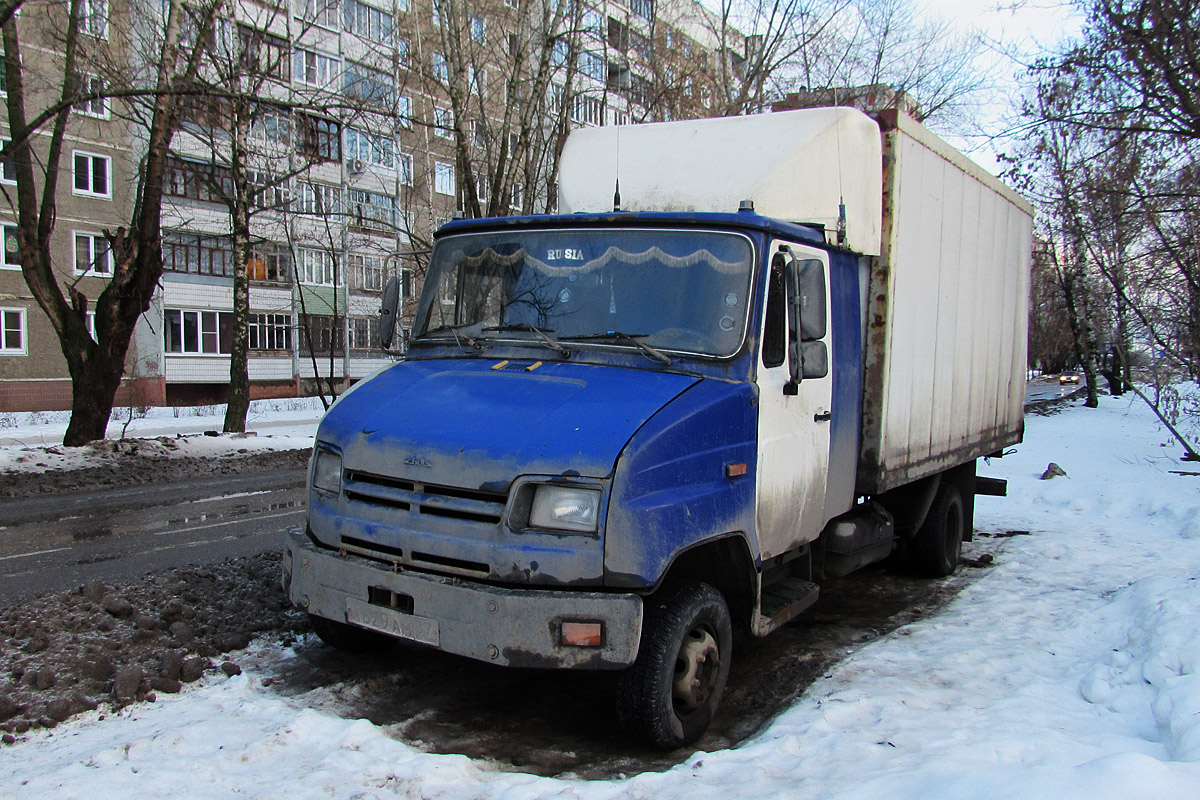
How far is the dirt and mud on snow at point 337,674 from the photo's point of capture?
429cm

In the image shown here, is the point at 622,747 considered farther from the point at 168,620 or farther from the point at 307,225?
the point at 307,225

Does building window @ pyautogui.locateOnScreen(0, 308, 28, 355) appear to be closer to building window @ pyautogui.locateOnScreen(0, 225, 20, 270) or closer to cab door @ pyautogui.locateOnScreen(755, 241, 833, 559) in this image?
building window @ pyautogui.locateOnScreen(0, 225, 20, 270)

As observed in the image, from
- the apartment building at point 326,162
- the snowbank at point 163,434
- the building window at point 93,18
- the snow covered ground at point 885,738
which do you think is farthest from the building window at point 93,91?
the snow covered ground at point 885,738

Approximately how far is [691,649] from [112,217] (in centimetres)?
3885

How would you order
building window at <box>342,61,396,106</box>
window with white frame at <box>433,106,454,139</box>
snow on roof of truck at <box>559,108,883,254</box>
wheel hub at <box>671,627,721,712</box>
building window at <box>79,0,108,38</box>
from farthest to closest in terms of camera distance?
building window at <box>342,61,396,106</box> → building window at <box>79,0,108,38</box> → window with white frame at <box>433,106,454,139</box> → snow on roof of truck at <box>559,108,883,254</box> → wheel hub at <box>671,627,721,712</box>

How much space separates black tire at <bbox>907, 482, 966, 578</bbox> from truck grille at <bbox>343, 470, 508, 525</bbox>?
487 centimetres

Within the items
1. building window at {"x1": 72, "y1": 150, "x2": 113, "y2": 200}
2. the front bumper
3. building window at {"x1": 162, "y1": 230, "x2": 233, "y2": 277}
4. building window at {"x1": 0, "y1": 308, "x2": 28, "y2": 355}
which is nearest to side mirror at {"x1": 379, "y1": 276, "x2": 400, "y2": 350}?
the front bumper

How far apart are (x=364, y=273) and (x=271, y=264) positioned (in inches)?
201

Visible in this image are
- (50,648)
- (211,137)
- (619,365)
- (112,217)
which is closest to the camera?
(619,365)

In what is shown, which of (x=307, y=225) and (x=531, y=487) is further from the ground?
(x=307, y=225)

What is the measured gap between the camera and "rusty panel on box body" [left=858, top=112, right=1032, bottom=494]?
6.09 m

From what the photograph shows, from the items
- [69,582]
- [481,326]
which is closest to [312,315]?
[69,582]

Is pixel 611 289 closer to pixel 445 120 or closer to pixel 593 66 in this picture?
pixel 445 120

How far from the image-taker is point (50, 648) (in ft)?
16.2
